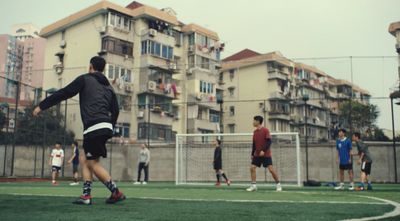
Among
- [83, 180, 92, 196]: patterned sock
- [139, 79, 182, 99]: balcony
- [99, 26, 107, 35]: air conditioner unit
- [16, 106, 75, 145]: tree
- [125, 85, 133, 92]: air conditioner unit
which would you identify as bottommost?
[83, 180, 92, 196]: patterned sock

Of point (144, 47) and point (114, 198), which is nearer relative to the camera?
point (114, 198)

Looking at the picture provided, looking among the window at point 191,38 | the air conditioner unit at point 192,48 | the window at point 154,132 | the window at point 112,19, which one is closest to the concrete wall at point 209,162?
the window at point 154,132

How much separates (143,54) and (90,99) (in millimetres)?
34170

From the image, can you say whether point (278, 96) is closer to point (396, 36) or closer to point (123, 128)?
point (396, 36)

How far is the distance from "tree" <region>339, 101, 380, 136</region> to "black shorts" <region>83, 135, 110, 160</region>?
17.4 m

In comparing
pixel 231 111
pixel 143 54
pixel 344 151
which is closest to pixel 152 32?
pixel 143 54

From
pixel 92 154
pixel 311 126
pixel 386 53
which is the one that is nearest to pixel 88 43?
pixel 311 126

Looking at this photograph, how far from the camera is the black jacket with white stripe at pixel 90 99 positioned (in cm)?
532

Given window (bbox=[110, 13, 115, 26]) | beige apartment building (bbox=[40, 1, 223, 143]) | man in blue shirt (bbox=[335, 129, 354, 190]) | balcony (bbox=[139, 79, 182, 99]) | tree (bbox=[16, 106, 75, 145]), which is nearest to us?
man in blue shirt (bbox=[335, 129, 354, 190])

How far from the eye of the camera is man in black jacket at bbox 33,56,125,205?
5.28 meters

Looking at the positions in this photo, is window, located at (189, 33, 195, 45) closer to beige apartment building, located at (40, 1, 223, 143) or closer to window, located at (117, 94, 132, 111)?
beige apartment building, located at (40, 1, 223, 143)

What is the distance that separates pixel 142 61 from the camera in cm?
3891

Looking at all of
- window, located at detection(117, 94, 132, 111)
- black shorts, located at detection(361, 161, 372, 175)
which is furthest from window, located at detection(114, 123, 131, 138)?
black shorts, located at detection(361, 161, 372, 175)

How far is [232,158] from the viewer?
22531 mm
